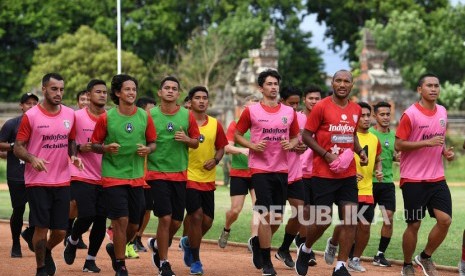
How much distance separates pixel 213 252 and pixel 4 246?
2.92 meters

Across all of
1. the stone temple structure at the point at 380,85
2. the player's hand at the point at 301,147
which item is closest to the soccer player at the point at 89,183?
the player's hand at the point at 301,147

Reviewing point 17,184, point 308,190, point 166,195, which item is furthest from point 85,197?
point 308,190

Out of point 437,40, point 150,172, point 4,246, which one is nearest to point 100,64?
point 437,40

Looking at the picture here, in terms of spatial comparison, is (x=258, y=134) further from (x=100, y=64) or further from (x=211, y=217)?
(x=100, y=64)

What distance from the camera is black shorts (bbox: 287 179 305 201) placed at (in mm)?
15414

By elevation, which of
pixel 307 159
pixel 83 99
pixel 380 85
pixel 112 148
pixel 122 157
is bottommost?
pixel 307 159

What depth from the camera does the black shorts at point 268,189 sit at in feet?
45.7

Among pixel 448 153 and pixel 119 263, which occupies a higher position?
pixel 448 153

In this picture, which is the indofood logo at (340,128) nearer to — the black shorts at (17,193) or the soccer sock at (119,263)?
the soccer sock at (119,263)

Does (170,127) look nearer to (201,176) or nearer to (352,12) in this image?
(201,176)

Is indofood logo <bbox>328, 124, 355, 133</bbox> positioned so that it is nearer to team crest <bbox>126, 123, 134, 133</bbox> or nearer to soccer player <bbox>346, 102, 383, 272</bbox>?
soccer player <bbox>346, 102, 383, 272</bbox>

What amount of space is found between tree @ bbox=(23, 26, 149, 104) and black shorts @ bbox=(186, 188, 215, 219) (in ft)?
148

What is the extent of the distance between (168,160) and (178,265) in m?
2.02

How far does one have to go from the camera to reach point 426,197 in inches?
533
